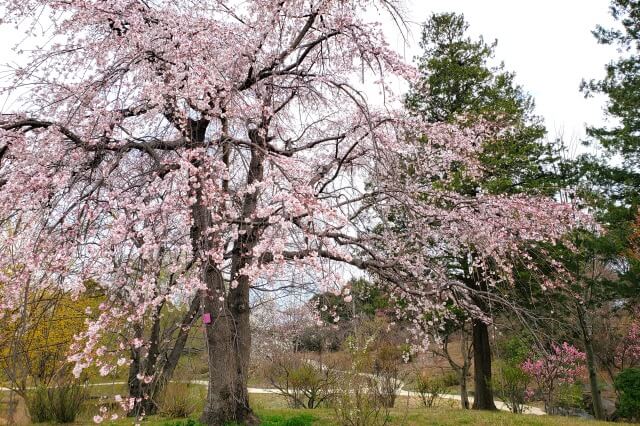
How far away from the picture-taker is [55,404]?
894 cm

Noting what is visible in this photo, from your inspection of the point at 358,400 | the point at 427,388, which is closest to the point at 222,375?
the point at 358,400

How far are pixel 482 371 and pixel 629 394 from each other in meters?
3.19

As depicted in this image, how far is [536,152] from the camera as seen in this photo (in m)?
11.9

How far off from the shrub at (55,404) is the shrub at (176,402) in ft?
5.33

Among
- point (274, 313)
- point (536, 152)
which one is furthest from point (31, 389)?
point (536, 152)

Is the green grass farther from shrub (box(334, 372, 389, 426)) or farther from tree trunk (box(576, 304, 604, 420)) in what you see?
tree trunk (box(576, 304, 604, 420))

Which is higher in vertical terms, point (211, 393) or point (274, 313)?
point (274, 313)

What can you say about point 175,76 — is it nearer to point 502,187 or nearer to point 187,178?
point 187,178

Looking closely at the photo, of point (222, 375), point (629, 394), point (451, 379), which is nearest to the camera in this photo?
point (222, 375)

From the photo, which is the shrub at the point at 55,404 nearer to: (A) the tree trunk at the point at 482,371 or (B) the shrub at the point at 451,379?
(A) the tree trunk at the point at 482,371

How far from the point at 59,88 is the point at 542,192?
9.87 meters

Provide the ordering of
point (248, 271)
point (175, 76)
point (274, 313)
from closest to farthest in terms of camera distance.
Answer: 1. point (248, 271)
2. point (175, 76)
3. point (274, 313)

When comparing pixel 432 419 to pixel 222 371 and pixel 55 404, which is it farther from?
pixel 55 404

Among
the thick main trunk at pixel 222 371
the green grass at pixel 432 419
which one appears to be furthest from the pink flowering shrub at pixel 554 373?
the thick main trunk at pixel 222 371
